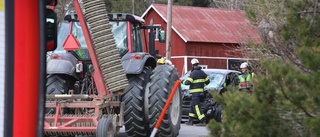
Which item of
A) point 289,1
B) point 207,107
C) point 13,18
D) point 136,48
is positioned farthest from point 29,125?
point 207,107

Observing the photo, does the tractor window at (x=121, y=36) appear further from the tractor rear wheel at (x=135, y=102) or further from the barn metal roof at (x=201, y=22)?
the barn metal roof at (x=201, y=22)

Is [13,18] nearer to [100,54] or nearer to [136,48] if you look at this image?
[100,54]

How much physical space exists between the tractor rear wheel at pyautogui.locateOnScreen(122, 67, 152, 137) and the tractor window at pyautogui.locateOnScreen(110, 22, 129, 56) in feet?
2.90

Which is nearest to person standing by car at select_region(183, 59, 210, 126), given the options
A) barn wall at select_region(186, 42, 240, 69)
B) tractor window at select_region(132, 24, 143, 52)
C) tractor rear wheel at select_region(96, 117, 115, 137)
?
tractor window at select_region(132, 24, 143, 52)

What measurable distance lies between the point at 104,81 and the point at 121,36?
2304mm

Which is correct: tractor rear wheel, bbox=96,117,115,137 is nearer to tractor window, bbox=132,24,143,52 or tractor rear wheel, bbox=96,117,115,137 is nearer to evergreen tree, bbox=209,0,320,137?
tractor window, bbox=132,24,143,52

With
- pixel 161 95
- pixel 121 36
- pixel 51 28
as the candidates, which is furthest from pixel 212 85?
pixel 51 28

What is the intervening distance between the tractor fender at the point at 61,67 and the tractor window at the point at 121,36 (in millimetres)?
1204

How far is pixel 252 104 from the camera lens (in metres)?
5.22

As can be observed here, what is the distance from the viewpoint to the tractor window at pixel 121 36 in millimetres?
12393

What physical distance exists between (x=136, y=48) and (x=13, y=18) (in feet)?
28.3

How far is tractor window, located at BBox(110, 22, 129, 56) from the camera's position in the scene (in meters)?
12.4

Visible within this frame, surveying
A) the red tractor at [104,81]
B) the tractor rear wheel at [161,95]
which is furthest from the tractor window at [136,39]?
the tractor rear wheel at [161,95]

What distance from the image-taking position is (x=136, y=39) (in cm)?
1280
